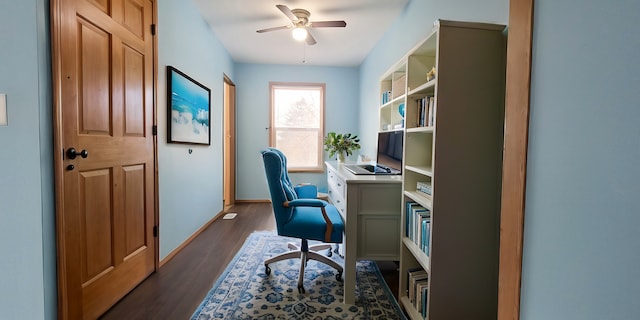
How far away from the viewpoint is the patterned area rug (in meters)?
1.68

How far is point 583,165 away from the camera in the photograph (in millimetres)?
614

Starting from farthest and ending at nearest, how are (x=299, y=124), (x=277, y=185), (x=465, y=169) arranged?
(x=299, y=124) → (x=277, y=185) → (x=465, y=169)

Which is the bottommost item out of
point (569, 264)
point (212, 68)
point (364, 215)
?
point (364, 215)

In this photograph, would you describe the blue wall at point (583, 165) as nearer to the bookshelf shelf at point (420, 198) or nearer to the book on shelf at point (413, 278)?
the bookshelf shelf at point (420, 198)

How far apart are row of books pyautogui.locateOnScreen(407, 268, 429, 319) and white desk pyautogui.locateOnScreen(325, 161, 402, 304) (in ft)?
0.67

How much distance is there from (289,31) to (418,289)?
317cm

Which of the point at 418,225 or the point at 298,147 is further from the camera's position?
the point at 298,147

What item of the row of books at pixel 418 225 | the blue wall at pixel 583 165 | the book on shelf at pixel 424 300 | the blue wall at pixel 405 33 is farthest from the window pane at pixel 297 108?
the blue wall at pixel 583 165

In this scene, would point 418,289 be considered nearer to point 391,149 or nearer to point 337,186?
point 337,186

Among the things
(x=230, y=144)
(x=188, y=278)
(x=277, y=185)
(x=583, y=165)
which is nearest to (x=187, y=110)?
(x=277, y=185)

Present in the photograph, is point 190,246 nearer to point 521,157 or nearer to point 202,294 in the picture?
point 202,294

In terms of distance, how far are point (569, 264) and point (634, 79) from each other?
424 mm

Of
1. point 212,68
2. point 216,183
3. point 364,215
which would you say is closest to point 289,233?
point 364,215

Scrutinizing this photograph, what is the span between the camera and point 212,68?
139 inches
